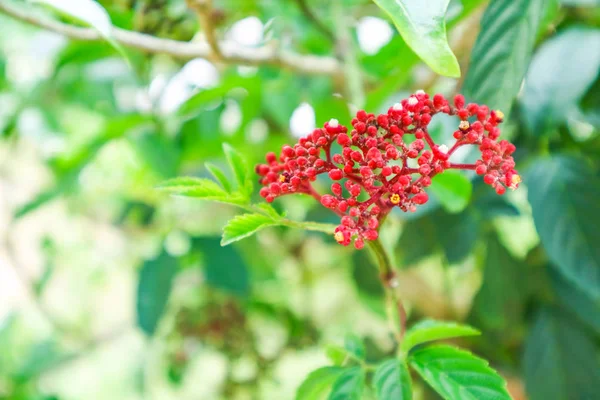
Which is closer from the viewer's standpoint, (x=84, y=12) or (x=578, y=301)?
(x=84, y=12)

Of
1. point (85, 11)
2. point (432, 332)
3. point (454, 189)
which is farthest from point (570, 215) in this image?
point (85, 11)

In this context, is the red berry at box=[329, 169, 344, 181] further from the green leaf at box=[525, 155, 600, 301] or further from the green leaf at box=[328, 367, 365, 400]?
the green leaf at box=[525, 155, 600, 301]

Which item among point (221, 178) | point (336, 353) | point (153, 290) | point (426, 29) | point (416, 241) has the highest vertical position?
point (426, 29)

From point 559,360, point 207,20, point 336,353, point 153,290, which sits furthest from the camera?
point 153,290

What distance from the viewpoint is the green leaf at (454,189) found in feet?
1.44

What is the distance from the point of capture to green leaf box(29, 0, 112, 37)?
331mm

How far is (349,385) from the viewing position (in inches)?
14.1

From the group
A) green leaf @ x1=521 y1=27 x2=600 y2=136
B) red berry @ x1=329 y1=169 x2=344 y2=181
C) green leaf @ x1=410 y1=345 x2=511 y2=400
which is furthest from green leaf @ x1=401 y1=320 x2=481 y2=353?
green leaf @ x1=521 y1=27 x2=600 y2=136

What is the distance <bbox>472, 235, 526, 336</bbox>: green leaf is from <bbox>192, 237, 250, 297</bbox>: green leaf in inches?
13.2

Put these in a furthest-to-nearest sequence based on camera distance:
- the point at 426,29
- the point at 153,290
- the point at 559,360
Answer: the point at 153,290 < the point at 559,360 < the point at 426,29

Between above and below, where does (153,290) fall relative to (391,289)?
below

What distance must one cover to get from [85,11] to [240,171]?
0.48 feet

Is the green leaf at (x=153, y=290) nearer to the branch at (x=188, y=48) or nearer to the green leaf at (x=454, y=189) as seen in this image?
the branch at (x=188, y=48)

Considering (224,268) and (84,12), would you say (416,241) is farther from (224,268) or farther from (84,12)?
(84,12)
